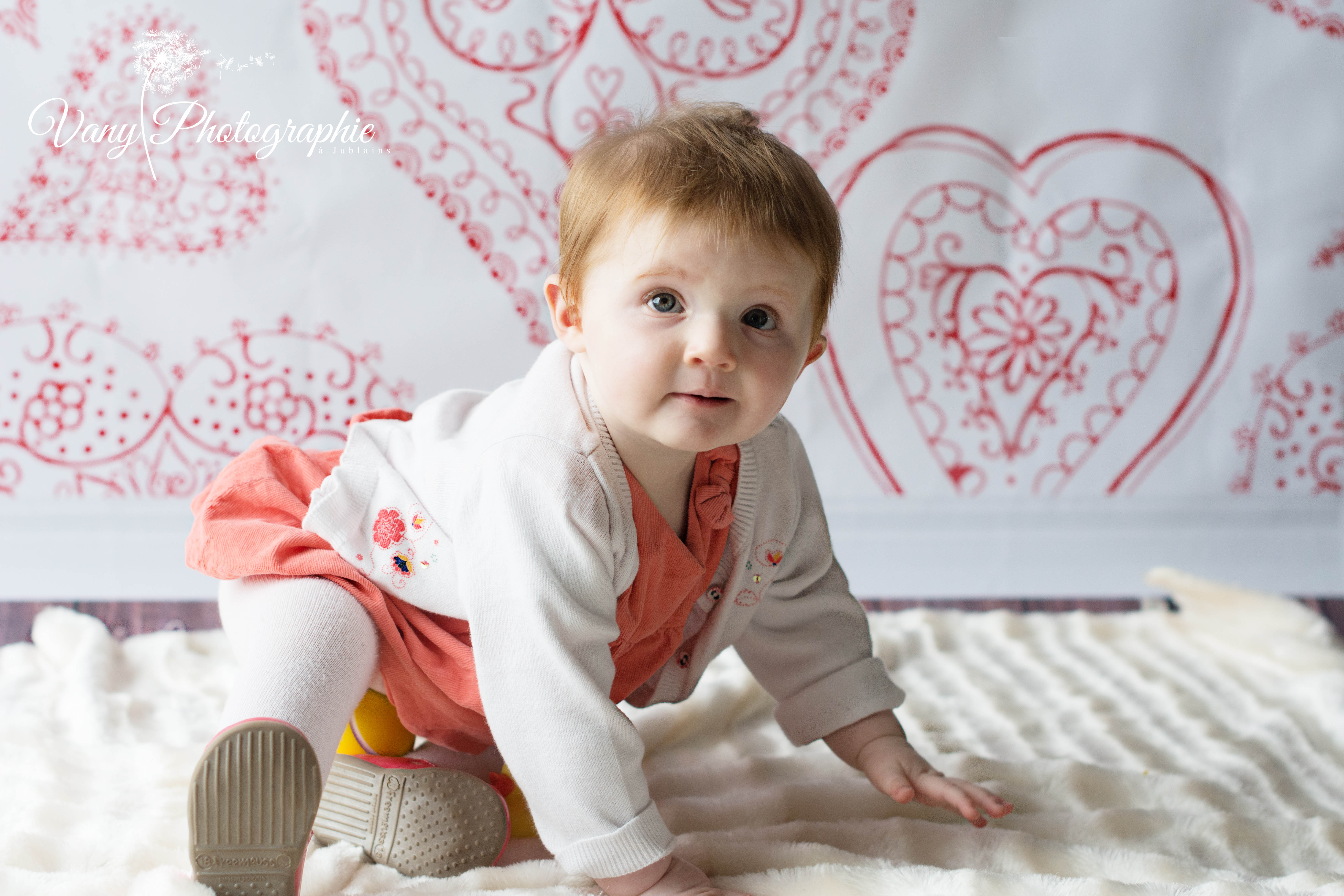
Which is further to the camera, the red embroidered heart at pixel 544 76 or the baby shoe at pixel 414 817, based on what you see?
the red embroidered heart at pixel 544 76

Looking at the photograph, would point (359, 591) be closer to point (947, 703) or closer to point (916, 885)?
point (916, 885)

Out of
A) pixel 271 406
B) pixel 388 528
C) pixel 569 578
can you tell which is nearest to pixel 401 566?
pixel 388 528

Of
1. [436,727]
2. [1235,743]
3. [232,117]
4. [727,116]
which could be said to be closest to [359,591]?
[436,727]

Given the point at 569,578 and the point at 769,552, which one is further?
the point at 769,552

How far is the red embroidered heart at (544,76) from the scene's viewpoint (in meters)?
1.59

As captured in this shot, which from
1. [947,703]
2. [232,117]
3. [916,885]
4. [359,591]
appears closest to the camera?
[916,885]

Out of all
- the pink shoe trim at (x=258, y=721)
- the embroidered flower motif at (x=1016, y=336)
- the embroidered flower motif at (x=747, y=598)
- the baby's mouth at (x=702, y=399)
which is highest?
the baby's mouth at (x=702, y=399)

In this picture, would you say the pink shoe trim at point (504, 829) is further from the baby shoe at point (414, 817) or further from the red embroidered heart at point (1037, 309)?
the red embroidered heart at point (1037, 309)

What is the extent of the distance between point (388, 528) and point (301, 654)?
0.12m

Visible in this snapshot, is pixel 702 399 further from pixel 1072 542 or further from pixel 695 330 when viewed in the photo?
pixel 1072 542

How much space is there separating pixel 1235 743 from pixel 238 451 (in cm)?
136

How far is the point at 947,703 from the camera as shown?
125 cm

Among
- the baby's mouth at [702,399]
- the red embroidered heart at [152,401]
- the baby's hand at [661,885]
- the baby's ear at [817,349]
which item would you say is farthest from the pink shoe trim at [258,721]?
the red embroidered heart at [152,401]

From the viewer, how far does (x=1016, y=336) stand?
172 cm
